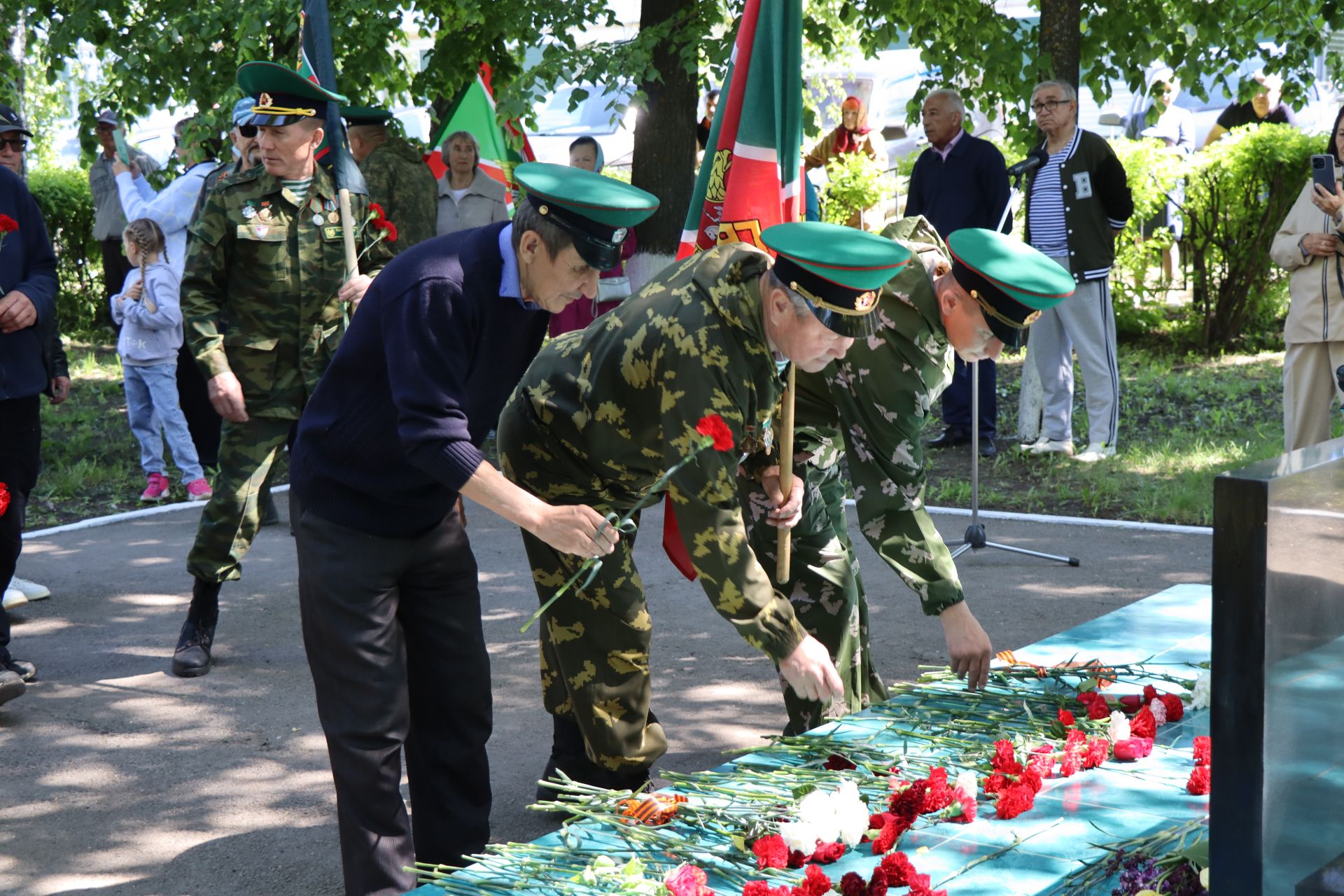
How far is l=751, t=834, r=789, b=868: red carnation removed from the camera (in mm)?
2613

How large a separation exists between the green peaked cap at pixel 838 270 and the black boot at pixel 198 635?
334 centimetres

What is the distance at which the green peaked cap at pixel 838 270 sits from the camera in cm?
292

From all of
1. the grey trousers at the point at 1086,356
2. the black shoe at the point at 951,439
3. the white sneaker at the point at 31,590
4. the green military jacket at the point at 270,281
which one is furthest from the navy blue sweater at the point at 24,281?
the grey trousers at the point at 1086,356

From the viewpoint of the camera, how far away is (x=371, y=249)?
5555mm

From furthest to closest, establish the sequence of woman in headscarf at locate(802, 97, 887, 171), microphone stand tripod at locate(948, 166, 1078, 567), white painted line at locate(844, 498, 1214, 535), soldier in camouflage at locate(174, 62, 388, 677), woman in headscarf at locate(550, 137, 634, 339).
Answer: woman in headscarf at locate(802, 97, 887, 171) < woman in headscarf at locate(550, 137, 634, 339) < white painted line at locate(844, 498, 1214, 535) < microphone stand tripod at locate(948, 166, 1078, 567) < soldier in camouflage at locate(174, 62, 388, 677)

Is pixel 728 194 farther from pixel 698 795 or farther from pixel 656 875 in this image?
pixel 656 875

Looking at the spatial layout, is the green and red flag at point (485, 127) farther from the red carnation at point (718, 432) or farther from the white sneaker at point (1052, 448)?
the red carnation at point (718, 432)

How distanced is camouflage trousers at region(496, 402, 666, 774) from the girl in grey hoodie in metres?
5.61

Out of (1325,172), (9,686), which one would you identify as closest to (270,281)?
(9,686)

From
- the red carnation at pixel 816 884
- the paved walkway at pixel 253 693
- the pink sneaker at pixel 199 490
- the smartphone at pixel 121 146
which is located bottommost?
the paved walkway at pixel 253 693

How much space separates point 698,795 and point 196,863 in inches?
69.7

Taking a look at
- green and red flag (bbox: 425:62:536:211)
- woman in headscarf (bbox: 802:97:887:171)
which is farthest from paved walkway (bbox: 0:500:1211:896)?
woman in headscarf (bbox: 802:97:887:171)

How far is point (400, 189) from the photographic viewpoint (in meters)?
9.42

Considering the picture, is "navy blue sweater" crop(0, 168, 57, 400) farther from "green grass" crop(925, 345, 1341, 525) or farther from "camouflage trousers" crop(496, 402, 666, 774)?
"green grass" crop(925, 345, 1341, 525)
